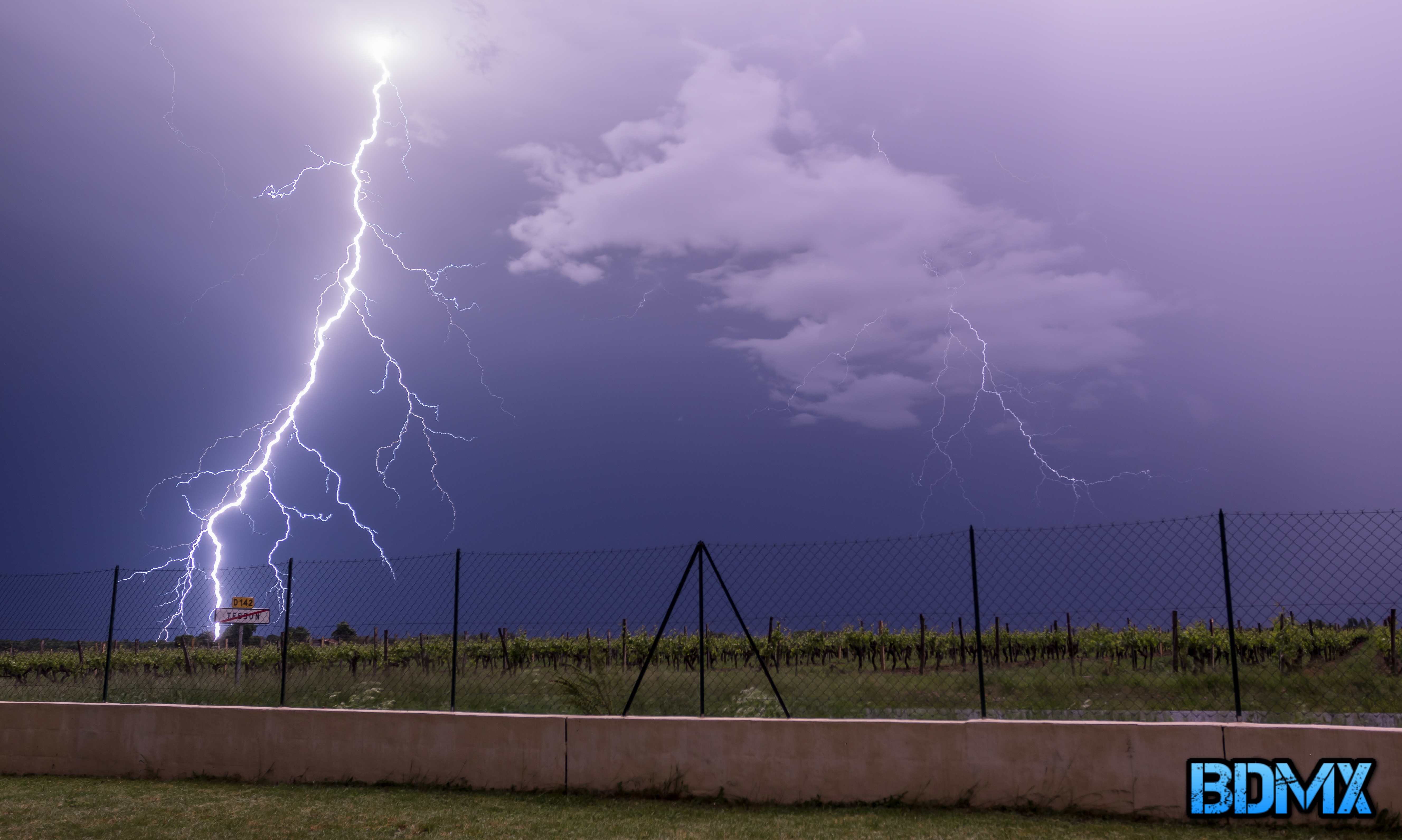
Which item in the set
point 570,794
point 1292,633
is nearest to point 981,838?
point 570,794

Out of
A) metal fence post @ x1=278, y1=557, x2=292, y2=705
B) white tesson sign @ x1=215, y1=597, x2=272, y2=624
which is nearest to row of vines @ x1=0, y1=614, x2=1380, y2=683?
white tesson sign @ x1=215, y1=597, x2=272, y2=624

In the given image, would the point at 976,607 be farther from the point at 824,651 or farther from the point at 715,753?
the point at 824,651

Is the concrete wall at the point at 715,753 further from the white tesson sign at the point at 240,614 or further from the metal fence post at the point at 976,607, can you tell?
the white tesson sign at the point at 240,614

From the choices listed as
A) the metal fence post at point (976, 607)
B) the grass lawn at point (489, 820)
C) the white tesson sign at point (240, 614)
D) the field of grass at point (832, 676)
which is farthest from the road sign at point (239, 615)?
the metal fence post at point (976, 607)

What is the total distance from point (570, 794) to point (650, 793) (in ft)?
2.53

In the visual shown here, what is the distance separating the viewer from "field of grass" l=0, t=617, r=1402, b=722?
11633 millimetres

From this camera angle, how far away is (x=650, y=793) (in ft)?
24.4

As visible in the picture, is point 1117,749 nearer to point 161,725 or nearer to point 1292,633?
point 161,725

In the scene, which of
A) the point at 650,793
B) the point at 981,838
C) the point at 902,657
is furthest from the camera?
the point at 902,657

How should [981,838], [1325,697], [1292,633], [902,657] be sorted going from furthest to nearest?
[902,657], [1292,633], [1325,697], [981,838]

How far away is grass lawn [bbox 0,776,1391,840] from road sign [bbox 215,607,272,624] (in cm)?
1172

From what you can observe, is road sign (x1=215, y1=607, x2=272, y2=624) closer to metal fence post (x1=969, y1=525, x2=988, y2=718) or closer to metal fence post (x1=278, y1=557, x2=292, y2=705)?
metal fence post (x1=278, y1=557, x2=292, y2=705)

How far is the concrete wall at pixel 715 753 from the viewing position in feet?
21.1

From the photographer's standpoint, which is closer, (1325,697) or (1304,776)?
(1304,776)
